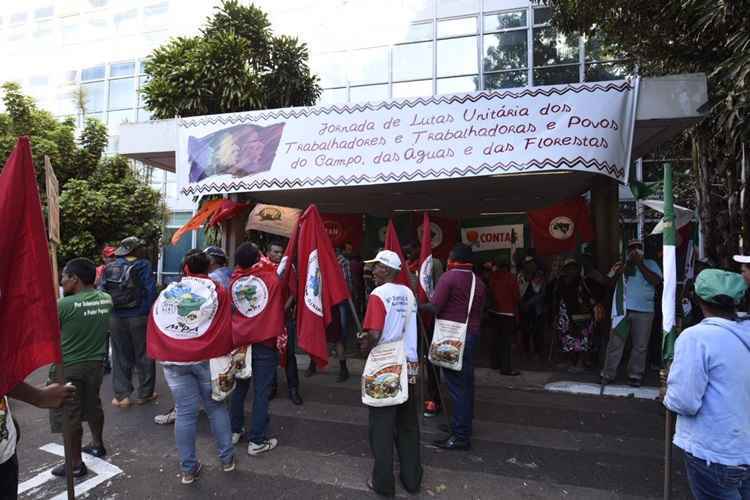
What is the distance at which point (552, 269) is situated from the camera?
10.0 m

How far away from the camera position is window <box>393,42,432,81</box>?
14086mm

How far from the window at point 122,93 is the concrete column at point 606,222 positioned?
1725 centimetres

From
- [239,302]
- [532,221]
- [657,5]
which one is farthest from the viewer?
[532,221]

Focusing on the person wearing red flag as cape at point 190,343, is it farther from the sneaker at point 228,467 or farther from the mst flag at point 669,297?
the mst flag at point 669,297

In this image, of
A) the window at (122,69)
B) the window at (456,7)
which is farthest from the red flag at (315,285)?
the window at (122,69)

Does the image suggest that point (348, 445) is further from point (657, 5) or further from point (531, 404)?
point (657, 5)

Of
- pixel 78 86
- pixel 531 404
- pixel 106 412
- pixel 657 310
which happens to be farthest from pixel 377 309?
pixel 78 86

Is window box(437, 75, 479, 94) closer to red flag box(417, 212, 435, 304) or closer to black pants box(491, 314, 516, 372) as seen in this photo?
black pants box(491, 314, 516, 372)

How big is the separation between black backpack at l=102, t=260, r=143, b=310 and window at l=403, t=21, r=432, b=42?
11.8 meters

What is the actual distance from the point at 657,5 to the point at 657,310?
4.86 metres

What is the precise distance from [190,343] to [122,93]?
59.6 ft

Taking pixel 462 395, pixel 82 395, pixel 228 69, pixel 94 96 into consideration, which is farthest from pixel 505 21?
pixel 94 96

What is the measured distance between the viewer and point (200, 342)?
3.62m

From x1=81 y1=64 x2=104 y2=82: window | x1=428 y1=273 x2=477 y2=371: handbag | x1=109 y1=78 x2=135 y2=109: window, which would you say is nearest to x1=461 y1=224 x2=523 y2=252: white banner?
x1=428 y1=273 x2=477 y2=371: handbag
